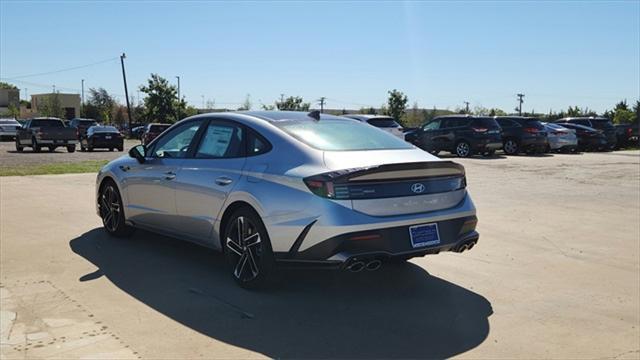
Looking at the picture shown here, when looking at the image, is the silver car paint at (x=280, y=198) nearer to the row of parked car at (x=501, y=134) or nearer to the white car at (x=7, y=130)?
the row of parked car at (x=501, y=134)

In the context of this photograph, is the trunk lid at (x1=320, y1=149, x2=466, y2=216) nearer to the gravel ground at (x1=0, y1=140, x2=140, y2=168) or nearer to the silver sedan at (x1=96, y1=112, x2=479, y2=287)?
the silver sedan at (x1=96, y1=112, x2=479, y2=287)

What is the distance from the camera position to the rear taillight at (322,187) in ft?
14.8

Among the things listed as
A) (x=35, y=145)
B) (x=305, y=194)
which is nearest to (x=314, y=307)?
(x=305, y=194)

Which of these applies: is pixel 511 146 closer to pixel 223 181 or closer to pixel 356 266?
pixel 223 181

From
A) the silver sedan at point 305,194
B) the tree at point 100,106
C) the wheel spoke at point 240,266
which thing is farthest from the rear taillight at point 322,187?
the tree at point 100,106

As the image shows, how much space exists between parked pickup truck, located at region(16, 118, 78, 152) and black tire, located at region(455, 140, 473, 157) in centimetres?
1877

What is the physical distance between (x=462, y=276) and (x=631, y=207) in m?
6.23

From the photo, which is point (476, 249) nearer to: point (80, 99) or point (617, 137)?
point (617, 137)

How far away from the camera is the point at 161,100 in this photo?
63812mm

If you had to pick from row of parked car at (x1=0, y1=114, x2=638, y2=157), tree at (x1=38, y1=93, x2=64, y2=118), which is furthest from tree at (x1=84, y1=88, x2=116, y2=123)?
row of parked car at (x1=0, y1=114, x2=638, y2=157)

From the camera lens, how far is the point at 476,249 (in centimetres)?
696

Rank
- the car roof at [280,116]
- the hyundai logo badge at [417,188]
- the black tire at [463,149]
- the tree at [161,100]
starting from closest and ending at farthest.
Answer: the hyundai logo badge at [417,188]
the car roof at [280,116]
the black tire at [463,149]
the tree at [161,100]

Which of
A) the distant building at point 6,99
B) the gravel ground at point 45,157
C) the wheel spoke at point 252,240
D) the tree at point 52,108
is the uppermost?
the distant building at point 6,99

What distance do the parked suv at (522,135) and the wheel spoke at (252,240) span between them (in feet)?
75.5
